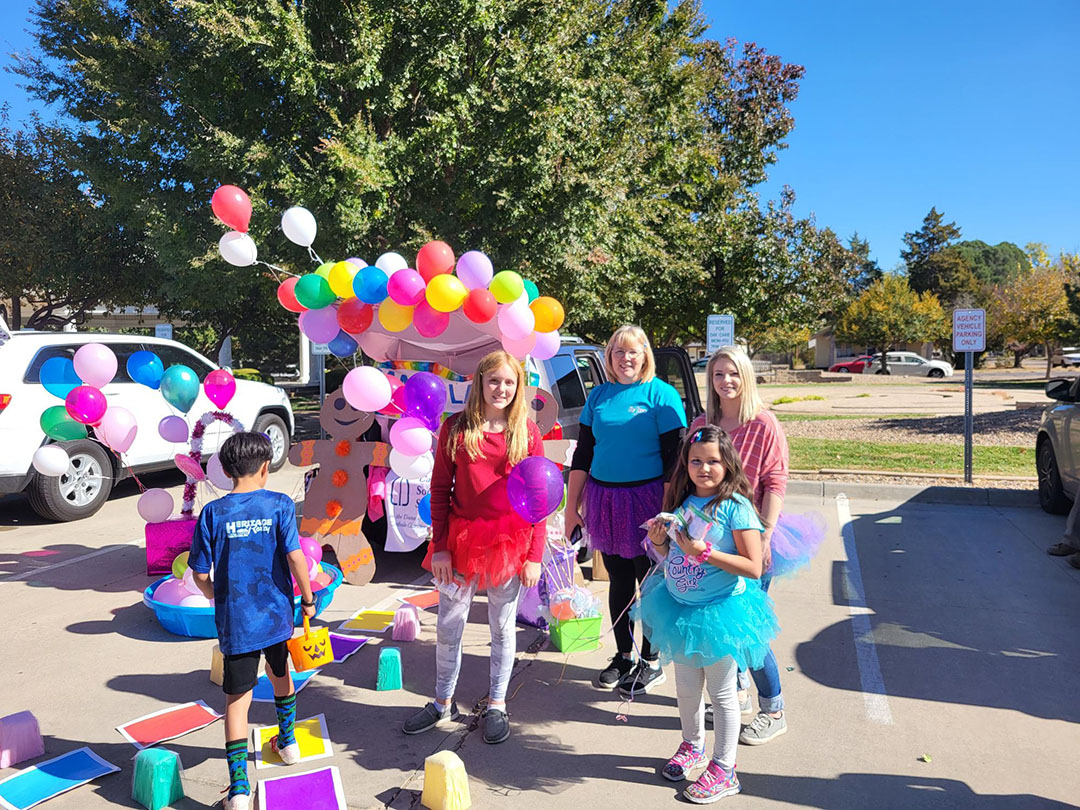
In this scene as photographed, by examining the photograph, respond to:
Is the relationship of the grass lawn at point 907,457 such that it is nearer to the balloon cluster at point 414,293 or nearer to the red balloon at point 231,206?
the balloon cluster at point 414,293

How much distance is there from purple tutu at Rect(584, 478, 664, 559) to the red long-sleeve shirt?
427 mm

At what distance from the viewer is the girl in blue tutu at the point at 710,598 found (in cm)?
286

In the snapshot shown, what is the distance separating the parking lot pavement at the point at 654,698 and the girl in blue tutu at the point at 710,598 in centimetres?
28

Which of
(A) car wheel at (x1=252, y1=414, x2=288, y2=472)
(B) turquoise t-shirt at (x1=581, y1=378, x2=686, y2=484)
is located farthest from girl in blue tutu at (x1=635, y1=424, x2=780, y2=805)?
(A) car wheel at (x1=252, y1=414, x2=288, y2=472)

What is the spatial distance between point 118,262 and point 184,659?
48.3ft

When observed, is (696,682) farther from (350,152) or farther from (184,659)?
(350,152)

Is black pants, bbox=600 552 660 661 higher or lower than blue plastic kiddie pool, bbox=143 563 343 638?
higher

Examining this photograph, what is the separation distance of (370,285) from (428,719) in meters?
2.71

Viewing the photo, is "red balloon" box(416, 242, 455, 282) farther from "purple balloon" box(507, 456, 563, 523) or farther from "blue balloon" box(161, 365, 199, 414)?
"purple balloon" box(507, 456, 563, 523)

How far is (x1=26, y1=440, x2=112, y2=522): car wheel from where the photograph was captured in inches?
296

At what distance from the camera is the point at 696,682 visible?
3008 millimetres

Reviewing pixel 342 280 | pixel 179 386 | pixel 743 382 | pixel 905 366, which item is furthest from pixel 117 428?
pixel 905 366

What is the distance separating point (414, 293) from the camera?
4.77 metres

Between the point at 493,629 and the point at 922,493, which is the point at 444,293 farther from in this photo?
the point at 922,493
